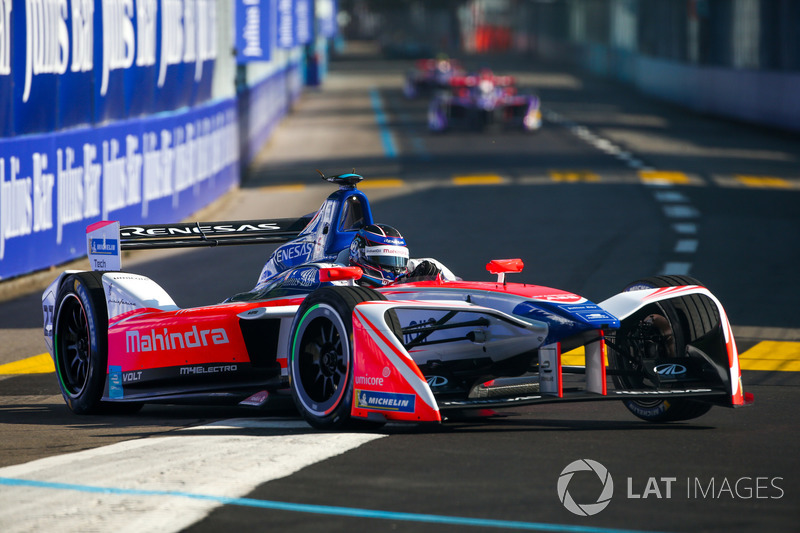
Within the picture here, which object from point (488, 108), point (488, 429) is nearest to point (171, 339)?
point (488, 429)

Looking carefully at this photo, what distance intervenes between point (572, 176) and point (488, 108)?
11737mm

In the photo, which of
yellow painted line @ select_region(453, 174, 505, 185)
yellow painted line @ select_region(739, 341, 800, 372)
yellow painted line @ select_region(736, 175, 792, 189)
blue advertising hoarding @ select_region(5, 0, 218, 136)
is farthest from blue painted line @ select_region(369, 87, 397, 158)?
yellow painted line @ select_region(739, 341, 800, 372)

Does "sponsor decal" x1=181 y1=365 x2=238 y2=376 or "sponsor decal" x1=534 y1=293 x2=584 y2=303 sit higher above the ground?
"sponsor decal" x1=534 y1=293 x2=584 y2=303

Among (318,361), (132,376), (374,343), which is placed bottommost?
(132,376)

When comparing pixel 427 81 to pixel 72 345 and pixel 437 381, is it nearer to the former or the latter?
pixel 72 345

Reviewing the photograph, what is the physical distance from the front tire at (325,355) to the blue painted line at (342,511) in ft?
5.32

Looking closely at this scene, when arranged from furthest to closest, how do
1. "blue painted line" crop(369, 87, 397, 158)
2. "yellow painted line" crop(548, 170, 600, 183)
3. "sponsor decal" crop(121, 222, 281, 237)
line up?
"blue painted line" crop(369, 87, 397, 158), "yellow painted line" crop(548, 170, 600, 183), "sponsor decal" crop(121, 222, 281, 237)

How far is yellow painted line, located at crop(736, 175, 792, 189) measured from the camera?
26078 mm

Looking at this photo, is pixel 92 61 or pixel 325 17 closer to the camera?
pixel 92 61

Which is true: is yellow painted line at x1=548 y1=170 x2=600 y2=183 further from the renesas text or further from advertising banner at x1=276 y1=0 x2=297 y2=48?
advertising banner at x1=276 y1=0 x2=297 y2=48

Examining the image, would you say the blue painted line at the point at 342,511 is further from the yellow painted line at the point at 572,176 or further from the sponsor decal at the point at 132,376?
the yellow painted line at the point at 572,176

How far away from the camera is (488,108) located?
39.3 metres

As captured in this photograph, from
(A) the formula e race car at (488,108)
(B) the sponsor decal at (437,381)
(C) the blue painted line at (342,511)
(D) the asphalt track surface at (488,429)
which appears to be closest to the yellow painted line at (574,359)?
(D) the asphalt track surface at (488,429)

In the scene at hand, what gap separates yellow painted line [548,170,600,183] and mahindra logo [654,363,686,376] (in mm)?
18869
